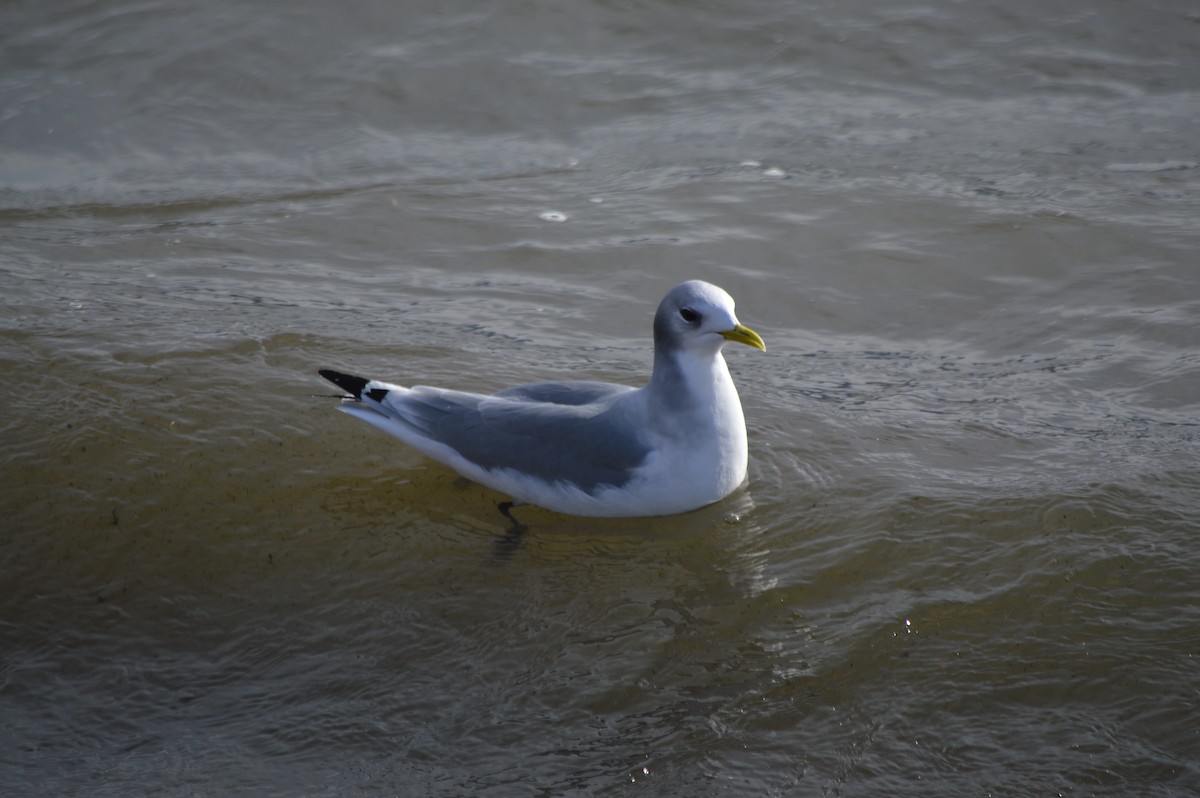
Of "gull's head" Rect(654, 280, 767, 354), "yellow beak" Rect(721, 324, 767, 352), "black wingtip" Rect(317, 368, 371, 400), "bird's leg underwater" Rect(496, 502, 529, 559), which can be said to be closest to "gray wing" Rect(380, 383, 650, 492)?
"black wingtip" Rect(317, 368, 371, 400)

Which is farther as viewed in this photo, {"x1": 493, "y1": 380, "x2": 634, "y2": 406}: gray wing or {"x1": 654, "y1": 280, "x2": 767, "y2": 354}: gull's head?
{"x1": 493, "y1": 380, "x2": 634, "y2": 406}: gray wing

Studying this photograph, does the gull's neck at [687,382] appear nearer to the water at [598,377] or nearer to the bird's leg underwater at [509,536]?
the water at [598,377]

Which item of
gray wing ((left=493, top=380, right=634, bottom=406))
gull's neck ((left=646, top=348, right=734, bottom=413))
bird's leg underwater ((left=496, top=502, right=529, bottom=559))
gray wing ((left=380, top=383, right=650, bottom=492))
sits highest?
gull's neck ((left=646, top=348, right=734, bottom=413))

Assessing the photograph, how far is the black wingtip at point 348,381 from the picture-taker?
19.3 ft

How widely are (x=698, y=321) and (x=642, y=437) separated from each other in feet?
1.90

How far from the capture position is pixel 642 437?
5.39 metres

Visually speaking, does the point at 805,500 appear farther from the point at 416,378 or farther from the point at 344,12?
the point at 344,12

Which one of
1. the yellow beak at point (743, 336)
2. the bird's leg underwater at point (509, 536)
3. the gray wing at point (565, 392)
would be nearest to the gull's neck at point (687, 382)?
the yellow beak at point (743, 336)

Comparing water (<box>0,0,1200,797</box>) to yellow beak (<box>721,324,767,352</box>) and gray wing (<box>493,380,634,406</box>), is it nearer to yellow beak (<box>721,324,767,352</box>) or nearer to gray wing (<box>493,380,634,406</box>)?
gray wing (<box>493,380,634,406</box>)

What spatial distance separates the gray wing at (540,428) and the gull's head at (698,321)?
43cm

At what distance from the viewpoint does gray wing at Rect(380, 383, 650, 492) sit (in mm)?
5383

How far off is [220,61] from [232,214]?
125 inches

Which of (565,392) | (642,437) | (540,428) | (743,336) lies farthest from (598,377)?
(743,336)

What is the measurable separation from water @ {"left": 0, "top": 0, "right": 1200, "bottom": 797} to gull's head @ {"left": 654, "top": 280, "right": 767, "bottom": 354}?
808 millimetres
